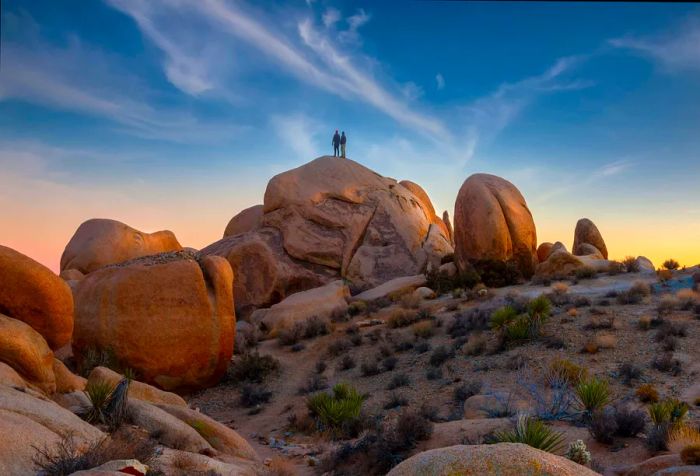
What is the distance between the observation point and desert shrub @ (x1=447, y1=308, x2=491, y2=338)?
17453mm

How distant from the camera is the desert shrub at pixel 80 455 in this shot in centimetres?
540

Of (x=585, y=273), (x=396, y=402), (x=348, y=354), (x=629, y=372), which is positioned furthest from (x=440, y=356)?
(x=585, y=273)

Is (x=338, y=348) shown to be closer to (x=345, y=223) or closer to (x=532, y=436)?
(x=532, y=436)

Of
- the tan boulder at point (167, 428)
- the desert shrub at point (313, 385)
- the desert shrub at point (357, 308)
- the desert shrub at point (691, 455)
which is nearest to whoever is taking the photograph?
the desert shrub at point (691, 455)

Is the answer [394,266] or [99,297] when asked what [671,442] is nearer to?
[99,297]

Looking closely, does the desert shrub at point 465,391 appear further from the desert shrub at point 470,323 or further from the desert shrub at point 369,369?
the desert shrub at point 470,323

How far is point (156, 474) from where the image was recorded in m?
5.94

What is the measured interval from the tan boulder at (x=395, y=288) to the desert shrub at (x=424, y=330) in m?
6.13

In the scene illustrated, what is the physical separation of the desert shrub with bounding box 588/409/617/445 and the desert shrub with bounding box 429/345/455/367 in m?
6.89

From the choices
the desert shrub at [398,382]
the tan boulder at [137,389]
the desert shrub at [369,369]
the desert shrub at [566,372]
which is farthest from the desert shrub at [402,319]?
the tan boulder at [137,389]

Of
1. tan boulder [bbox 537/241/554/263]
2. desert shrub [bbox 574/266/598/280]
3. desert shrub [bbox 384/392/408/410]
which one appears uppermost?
tan boulder [bbox 537/241/554/263]

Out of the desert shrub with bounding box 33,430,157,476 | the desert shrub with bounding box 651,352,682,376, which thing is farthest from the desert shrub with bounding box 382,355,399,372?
the desert shrub with bounding box 33,430,157,476

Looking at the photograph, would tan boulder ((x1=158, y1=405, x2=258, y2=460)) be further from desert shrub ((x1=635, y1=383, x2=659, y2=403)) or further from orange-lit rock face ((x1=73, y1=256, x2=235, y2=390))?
desert shrub ((x1=635, y1=383, x2=659, y2=403))

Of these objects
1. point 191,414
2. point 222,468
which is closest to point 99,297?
point 191,414
